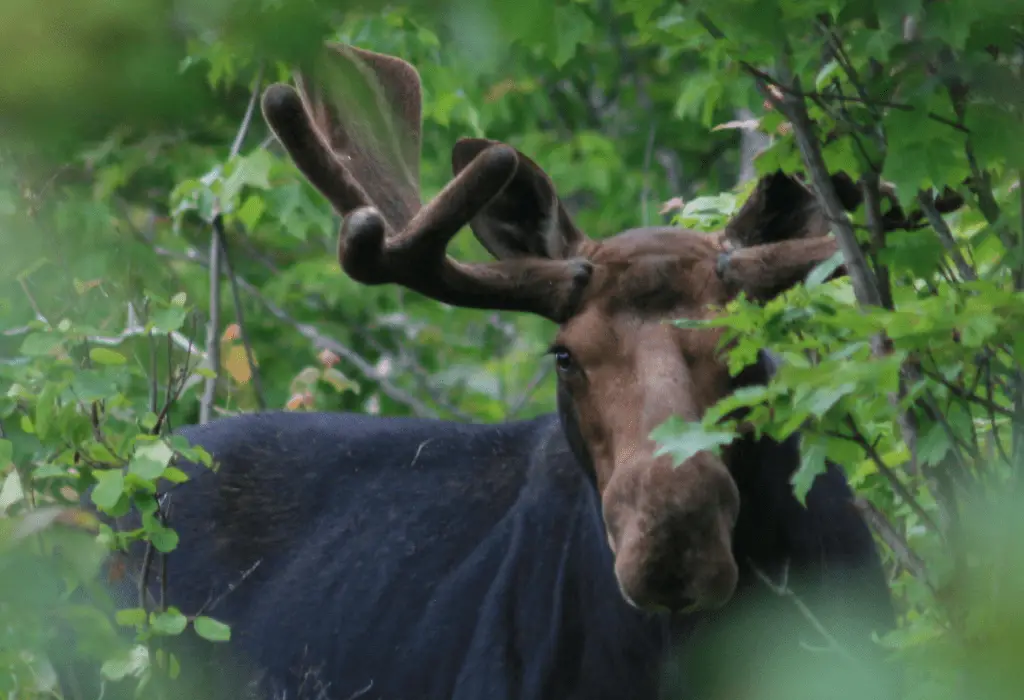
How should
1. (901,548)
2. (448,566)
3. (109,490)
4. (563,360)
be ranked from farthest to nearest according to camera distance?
(448,566) < (563,360) < (109,490) < (901,548)

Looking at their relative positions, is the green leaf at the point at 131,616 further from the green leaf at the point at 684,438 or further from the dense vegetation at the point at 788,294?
the green leaf at the point at 684,438

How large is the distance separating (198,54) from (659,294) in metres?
2.98

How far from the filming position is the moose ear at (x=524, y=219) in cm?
477

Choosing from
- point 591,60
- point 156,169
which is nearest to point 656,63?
point 591,60

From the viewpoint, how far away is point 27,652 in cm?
342

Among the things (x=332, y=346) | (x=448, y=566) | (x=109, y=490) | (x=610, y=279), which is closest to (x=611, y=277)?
(x=610, y=279)

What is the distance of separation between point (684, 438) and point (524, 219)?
2104 mm

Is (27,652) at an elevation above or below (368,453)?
above

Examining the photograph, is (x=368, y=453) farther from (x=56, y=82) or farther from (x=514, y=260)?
(x=56, y=82)

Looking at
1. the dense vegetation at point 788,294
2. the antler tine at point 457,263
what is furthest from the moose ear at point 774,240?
the antler tine at point 457,263

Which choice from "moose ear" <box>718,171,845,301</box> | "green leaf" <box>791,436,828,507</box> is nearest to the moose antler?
"moose ear" <box>718,171,845,301</box>

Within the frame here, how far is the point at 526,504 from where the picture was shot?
16.6 ft

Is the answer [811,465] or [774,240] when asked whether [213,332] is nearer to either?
[774,240]

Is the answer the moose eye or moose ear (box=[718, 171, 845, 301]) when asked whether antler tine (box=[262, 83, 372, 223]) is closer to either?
the moose eye
